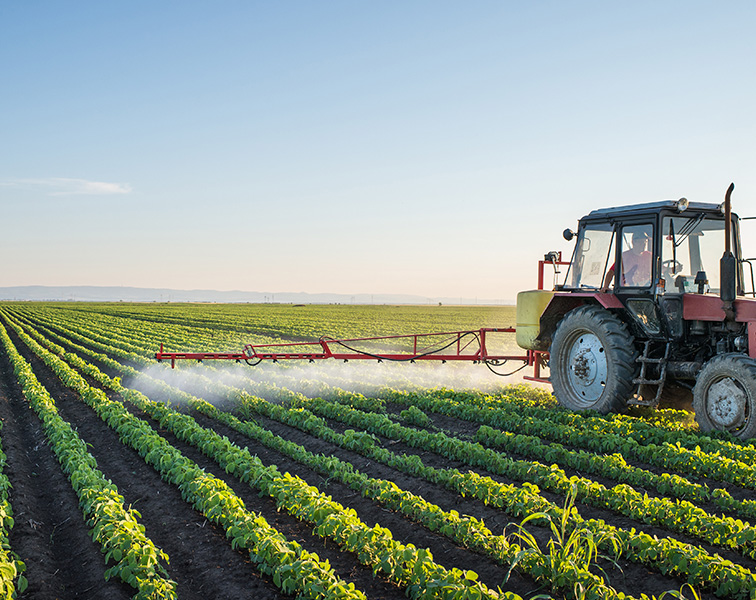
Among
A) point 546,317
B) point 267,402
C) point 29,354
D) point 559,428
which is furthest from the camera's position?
point 29,354

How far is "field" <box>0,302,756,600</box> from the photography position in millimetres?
4066

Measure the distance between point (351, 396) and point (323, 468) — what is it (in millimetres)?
3996

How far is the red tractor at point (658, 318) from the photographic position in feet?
21.8

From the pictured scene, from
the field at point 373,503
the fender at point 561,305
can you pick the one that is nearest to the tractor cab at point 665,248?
the fender at point 561,305

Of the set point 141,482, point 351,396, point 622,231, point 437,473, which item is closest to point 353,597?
point 437,473

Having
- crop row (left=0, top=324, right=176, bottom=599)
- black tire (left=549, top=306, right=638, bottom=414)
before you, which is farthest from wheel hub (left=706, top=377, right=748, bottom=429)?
crop row (left=0, top=324, right=176, bottom=599)

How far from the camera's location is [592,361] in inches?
321

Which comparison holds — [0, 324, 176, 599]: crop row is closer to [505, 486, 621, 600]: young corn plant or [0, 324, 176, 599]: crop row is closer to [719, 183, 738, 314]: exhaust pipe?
[505, 486, 621, 600]: young corn plant

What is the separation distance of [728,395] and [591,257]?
2620 mm

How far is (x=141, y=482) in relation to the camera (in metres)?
6.43

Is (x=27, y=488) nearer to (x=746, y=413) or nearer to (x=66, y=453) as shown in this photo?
(x=66, y=453)

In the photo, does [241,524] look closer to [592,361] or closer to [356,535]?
[356,535]

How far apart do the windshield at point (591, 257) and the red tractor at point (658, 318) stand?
0.04 ft

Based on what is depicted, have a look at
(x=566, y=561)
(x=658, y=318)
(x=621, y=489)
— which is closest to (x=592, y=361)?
(x=658, y=318)
